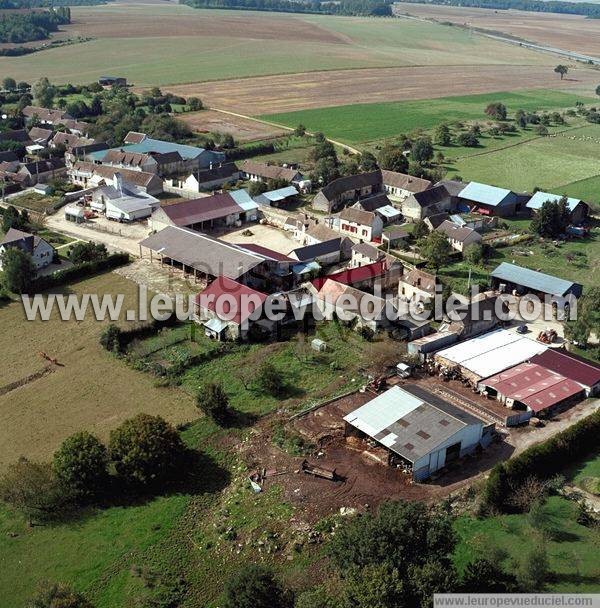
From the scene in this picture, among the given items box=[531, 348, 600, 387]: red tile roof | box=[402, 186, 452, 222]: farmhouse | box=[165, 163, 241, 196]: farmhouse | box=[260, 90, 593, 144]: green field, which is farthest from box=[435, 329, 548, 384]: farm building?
box=[260, 90, 593, 144]: green field

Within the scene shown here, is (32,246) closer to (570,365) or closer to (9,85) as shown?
(570,365)

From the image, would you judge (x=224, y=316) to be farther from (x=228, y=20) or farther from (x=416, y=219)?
(x=228, y=20)

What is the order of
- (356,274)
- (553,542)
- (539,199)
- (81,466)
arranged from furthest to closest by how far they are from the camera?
(539,199) < (356,274) < (81,466) < (553,542)

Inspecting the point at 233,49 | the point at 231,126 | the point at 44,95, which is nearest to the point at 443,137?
the point at 231,126

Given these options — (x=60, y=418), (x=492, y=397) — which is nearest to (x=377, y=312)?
(x=492, y=397)

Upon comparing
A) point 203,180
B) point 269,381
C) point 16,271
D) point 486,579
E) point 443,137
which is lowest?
point 269,381
